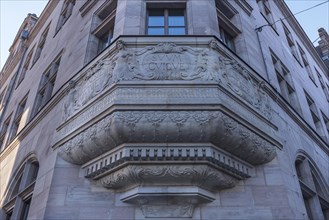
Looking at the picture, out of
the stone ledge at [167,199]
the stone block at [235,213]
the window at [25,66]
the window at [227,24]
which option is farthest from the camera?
the window at [25,66]

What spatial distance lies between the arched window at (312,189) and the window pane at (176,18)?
6.08 m

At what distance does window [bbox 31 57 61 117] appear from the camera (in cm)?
1292

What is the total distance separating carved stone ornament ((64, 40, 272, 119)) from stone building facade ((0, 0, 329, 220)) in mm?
30

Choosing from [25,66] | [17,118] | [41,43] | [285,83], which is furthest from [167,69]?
[25,66]

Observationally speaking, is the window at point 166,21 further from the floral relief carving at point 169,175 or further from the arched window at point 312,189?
the arched window at point 312,189

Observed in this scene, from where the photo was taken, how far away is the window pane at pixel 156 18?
30.2 feet

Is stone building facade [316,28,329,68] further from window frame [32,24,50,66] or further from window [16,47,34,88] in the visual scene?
window [16,47,34,88]

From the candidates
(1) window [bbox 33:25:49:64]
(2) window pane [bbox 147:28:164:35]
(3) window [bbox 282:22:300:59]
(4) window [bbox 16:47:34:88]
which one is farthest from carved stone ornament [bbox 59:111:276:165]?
(4) window [bbox 16:47:34:88]

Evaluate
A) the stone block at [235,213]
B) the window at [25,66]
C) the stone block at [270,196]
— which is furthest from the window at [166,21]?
the window at [25,66]

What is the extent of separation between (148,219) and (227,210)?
1.73 metres

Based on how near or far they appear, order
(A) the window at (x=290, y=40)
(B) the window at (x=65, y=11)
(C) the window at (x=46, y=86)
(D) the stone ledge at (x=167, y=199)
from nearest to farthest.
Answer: (D) the stone ledge at (x=167, y=199) < (C) the window at (x=46, y=86) < (B) the window at (x=65, y=11) < (A) the window at (x=290, y=40)

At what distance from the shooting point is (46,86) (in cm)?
1336

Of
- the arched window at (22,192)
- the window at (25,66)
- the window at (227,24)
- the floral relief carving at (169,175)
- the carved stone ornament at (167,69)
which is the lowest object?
the floral relief carving at (169,175)

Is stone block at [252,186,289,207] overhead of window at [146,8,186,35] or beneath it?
beneath
